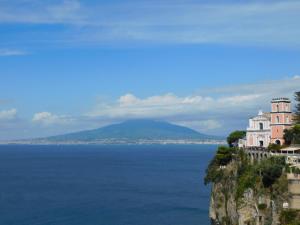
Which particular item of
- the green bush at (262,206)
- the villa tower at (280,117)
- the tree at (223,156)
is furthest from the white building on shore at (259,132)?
the green bush at (262,206)

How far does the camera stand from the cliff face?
154ft

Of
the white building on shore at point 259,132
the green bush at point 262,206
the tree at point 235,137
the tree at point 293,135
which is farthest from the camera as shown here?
the tree at point 235,137

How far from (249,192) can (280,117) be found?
18.3m

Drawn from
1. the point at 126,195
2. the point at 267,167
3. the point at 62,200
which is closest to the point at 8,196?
the point at 62,200

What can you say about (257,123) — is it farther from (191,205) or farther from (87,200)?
(87,200)

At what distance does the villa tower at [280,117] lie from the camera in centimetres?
6600

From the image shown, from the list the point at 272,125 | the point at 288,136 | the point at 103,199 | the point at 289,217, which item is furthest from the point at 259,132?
the point at 103,199

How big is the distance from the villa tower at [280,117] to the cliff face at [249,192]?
6922 millimetres

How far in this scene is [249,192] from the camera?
51.2 metres

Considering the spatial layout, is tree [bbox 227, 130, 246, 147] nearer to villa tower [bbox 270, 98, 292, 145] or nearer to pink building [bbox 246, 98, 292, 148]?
pink building [bbox 246, 98, 292, 148]

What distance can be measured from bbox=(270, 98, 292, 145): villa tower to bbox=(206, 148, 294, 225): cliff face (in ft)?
22.7

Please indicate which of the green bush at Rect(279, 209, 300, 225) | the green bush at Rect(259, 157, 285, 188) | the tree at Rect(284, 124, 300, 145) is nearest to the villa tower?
the tree at Rect(284, 124, 300, 145)

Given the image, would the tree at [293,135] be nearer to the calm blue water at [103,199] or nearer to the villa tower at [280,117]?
the villa tower at [280,117]

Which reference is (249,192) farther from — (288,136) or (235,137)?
(235,137)
